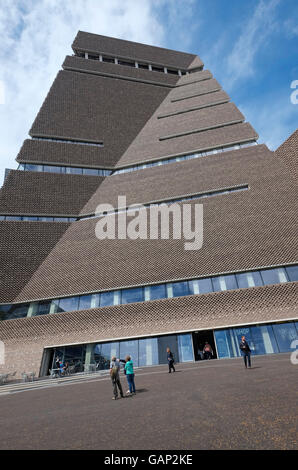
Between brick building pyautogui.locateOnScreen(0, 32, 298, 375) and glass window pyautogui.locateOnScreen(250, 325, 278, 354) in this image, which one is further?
brick building pyautogui.locateOnScreen(0, 32, 298, 375)

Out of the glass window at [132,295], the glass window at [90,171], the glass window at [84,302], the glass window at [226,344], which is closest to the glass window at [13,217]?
the glass window at [90,171]

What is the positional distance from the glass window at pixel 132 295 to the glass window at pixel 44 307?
652 centimetres

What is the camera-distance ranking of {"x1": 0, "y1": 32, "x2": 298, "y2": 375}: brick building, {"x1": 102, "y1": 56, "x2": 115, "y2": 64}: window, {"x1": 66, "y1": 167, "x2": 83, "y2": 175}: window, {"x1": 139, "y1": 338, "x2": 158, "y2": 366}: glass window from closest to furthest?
{"x1": 139, "y1": 338, "x2": 158, "y2": 366}: glass window, {"x1": 0, "y1": 32, "x2": 298, "y2": 375}: brick building, {"x1": 66, "y1": 167, "x2": 83, "y2": 175}: window, {"x1": 102, "y1": 56, "x2": 115, "y2": 64}: window

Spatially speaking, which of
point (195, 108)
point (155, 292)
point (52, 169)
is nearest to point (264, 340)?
point (155, 292)

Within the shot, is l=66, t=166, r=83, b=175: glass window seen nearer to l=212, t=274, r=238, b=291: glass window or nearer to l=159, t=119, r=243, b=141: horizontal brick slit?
l=159, t=119, r=243, b=141: horizontal brick slit

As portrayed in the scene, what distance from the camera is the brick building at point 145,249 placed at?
18453 millimetres

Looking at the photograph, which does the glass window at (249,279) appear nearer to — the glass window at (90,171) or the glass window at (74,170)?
the glass window at (90,171)

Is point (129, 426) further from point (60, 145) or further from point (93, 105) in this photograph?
point (93, 105)

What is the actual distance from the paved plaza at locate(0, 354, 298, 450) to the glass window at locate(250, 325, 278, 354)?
9605mm

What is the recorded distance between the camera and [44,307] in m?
22.0

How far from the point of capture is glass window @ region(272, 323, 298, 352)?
1650 centimetres

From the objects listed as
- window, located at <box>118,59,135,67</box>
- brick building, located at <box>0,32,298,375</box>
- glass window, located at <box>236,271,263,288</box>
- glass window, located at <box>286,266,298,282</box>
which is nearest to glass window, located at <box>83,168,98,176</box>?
brick building, located at <box>0,32,298,375</box>

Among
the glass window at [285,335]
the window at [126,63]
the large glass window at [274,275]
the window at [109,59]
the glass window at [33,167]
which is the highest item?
the window at [109,59]

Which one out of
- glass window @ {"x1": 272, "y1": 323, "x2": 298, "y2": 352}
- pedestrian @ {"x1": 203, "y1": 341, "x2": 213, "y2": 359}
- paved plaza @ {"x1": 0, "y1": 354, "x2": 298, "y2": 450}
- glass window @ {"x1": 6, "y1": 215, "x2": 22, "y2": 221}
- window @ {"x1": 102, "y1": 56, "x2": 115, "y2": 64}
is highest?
window @ {"x1": 102, "y1": 56, "x2": 115, "y2": 64}
